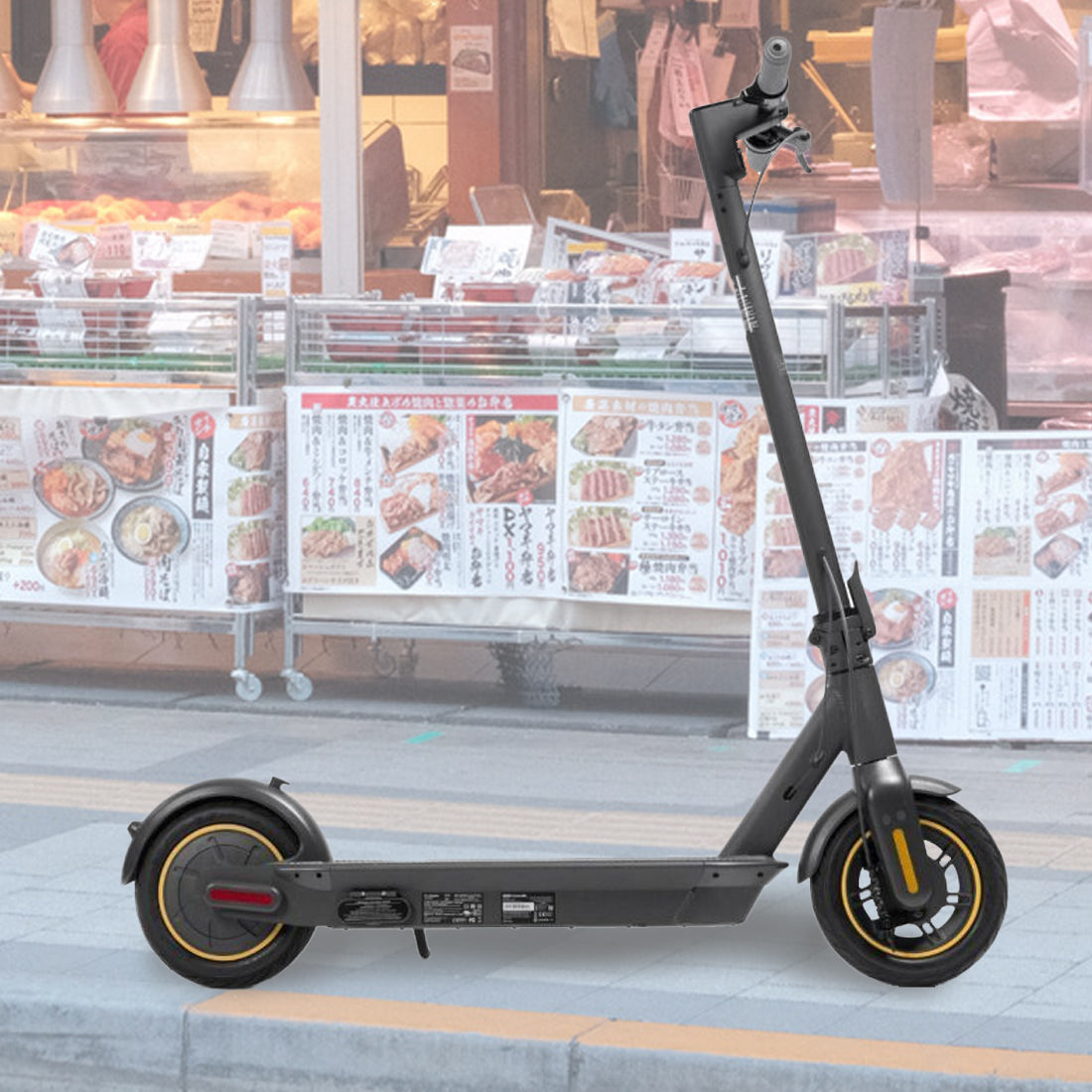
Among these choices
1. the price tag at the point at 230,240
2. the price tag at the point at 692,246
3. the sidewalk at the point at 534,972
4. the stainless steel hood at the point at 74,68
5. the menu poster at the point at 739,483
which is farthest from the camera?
the stainless steel hood at the point at 74,68

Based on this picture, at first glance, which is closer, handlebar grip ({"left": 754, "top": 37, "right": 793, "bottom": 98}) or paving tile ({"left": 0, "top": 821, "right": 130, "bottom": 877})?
handlebar grip ({"left": 754, "top": 37, "right": 793, "bottom": 98})

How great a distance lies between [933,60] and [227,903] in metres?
5.45

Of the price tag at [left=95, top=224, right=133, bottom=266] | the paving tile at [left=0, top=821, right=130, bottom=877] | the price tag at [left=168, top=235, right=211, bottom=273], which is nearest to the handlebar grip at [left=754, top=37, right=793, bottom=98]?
the paving tile at [left=0, top=821, right=130, bottom=877]

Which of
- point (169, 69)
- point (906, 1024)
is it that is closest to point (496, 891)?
point (906, 1024)

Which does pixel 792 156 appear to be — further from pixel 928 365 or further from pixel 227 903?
pixel 227 903

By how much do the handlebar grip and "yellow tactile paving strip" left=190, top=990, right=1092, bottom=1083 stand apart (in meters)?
1.79

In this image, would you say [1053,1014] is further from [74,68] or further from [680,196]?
[74,68]

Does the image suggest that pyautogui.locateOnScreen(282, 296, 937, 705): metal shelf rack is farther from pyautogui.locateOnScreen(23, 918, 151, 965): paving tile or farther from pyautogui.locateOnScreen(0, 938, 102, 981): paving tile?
pyautogui.locateOnScreen(0, 938, 102, 981): paving tile

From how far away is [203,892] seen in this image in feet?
16.2

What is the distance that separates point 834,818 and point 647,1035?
0.59m

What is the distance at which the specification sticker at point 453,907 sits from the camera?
194 inches

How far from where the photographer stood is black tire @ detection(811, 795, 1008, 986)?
16.0 feet

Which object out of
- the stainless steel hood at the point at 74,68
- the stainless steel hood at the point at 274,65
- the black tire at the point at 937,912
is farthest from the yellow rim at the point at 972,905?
the stainless steel hood at the point at 74,68

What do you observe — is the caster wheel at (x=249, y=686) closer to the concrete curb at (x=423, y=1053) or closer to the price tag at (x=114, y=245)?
the price tag at (x=114, y=245)
